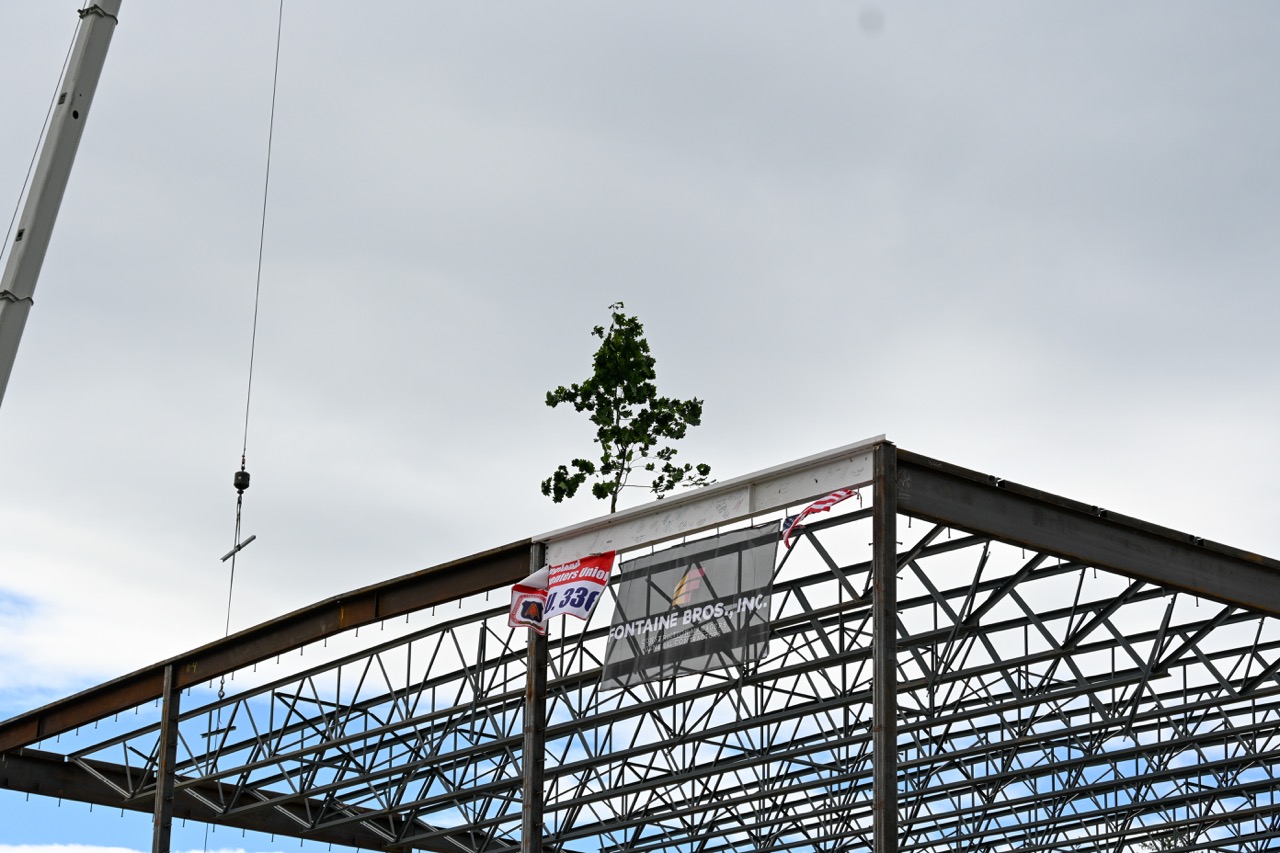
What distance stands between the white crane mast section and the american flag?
472 inches

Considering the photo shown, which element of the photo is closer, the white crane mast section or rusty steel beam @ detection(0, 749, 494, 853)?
the white crane mast section

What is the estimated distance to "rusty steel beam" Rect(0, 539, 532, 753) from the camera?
33375mm

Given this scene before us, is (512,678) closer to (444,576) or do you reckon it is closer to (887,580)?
(444,576)

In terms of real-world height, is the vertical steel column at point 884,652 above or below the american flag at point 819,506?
below

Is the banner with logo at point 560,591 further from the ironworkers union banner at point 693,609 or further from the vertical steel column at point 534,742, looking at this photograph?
the ironworkers union banner at point 693,609

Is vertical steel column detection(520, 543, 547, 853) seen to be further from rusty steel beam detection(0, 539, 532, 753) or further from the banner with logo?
rusty steel beam detection(0, 539, 532, 753)

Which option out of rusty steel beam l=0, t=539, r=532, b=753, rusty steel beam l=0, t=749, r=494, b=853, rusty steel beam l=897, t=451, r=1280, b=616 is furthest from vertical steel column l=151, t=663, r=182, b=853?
rusty steel beam l=897, t=451, r=1280, b=616

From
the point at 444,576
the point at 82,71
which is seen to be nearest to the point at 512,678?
the point at 444,576

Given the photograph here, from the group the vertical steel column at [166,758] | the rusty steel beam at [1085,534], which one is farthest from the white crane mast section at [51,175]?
the vertical steel column at [166,758]

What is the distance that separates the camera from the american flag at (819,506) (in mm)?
28044

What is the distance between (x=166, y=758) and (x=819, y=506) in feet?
59.4

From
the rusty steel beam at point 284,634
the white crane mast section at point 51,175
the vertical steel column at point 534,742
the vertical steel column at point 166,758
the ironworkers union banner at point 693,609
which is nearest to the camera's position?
the white crane mast section at point 51,175

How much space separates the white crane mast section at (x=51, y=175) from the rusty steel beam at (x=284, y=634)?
453 inches

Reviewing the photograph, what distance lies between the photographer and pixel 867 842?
43312 millimetres
